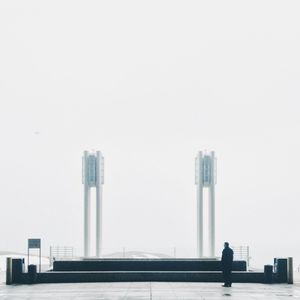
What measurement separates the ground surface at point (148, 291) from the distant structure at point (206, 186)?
733 inches

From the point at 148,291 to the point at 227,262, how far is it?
3.58 metres

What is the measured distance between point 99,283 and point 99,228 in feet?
65.0

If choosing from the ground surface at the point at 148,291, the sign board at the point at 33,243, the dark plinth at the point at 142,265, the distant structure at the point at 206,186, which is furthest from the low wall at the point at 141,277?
the distant structure at the point at 206,186

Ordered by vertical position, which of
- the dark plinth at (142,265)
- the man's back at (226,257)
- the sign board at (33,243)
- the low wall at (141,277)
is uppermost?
the sign board at (33,243)

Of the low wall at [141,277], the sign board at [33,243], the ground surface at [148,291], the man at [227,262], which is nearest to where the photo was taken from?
the ground surface at [148,291]

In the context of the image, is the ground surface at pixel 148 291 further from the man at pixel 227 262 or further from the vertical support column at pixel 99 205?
the vertical support column at pixel 99 205

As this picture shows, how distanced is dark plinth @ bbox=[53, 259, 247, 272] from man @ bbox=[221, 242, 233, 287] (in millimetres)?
5884

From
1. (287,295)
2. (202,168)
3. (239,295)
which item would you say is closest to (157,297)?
(239,295)

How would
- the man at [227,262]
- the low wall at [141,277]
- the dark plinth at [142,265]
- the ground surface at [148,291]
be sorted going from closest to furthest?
the ground surface at [148,291] < the man at [227,262] < the low wall at [141,277] < the dark plinth at [142,265]

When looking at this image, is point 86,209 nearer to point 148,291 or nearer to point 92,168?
point 92,168

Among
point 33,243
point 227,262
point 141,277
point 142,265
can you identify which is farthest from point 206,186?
point 227,262

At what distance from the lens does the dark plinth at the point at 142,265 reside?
35.1 meters

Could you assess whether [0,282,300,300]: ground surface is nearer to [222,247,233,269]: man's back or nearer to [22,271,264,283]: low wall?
[222,247,233,269]: man's back

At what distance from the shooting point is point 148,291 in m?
26.6
